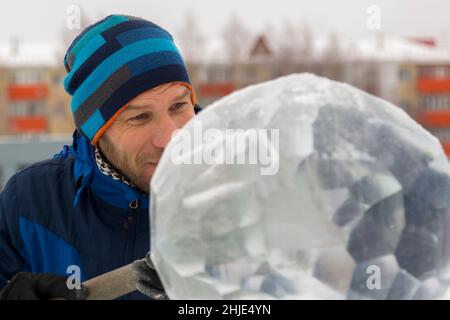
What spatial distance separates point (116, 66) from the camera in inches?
45.5

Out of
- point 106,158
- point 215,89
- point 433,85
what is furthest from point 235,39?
point 106,158

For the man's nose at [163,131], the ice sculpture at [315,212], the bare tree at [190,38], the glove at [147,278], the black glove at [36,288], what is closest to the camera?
the ice sculpture at [315,212]

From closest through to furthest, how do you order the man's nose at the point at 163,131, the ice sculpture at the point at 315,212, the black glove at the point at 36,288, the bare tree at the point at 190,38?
1. the ice sculpture at the point at 315,212
2. the black glove at the point at 36,288
3. the man's nose at the point at 163,131
4. the bare tree at the point at 190,38

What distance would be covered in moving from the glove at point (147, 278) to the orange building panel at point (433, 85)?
24.1m

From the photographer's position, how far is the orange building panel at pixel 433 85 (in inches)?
944

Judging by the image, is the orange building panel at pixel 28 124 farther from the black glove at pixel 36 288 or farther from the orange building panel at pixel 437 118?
the black glove at pixel 36 288

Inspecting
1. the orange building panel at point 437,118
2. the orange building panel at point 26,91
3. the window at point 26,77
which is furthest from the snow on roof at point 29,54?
the orange building panel at point 437,118

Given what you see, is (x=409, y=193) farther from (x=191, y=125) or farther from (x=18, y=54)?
(x=18, y=54)

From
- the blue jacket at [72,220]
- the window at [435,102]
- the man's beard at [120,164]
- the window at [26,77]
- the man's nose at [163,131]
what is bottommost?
the window at [435,102]

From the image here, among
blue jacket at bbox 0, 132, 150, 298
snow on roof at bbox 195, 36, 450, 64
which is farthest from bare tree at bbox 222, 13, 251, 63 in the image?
blue jacket at bbox 0, 132, 150, 298

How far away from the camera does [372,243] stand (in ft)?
1.99

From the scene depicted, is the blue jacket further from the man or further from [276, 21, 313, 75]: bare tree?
[276, 21, 313, 75]: bare tree

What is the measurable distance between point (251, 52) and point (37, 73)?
649cm

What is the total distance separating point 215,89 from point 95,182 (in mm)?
23060
